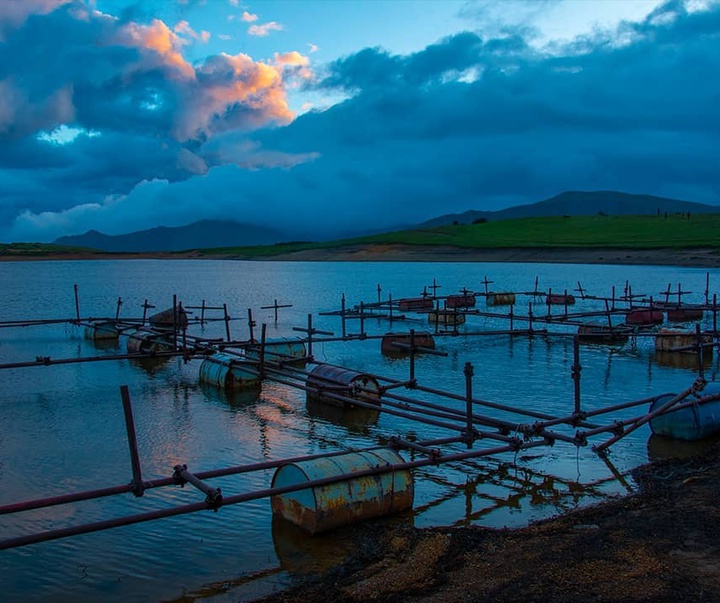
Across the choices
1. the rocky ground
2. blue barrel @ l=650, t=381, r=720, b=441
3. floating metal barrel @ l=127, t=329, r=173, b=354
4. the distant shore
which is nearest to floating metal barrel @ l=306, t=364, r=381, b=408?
blue barrel @ l=650, t=381, r=720, b=441

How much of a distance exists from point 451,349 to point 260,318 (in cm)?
1944

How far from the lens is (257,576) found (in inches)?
346

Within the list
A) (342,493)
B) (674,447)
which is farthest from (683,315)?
(342,493)

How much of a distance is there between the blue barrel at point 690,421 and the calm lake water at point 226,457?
0.65m

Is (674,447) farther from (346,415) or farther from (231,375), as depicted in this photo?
(231,375)

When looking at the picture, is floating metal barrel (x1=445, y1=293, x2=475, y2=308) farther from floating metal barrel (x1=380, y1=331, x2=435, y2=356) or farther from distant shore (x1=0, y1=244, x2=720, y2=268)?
distant shore (x1=0, y1=244, x2=720, y2=268)

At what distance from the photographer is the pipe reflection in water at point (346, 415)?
16812mm

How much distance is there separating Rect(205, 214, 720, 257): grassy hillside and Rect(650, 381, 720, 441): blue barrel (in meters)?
98.2

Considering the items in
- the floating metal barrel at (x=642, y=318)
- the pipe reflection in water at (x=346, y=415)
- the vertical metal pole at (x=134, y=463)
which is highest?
the vertical metal pole at (x=134, y=463)

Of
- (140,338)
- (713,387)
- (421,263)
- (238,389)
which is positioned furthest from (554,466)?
(421,263)

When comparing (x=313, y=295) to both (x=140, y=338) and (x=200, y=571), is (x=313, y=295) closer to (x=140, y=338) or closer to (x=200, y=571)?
(x=140, y=338)

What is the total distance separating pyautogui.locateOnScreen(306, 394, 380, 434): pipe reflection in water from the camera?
1681 cm

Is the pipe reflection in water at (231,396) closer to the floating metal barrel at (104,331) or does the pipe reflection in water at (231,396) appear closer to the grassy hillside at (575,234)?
the floating metal barrel at (104,331)

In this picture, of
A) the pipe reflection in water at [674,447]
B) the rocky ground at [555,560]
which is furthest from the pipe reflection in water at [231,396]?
the pipe reflection in water at [674,447]
